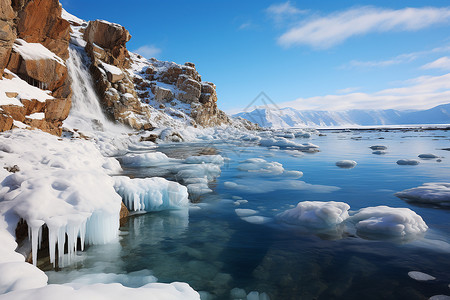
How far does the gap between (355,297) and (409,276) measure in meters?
1.08

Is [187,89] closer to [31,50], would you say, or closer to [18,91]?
[31,50]

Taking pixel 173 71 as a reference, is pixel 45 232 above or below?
below

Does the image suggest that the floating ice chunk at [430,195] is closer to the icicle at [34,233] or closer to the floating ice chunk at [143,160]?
the icicle at [34,233]

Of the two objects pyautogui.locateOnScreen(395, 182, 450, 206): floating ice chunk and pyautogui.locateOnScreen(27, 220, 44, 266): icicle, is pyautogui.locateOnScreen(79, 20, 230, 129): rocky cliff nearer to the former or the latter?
pyautogui.locateOnScreen(27, 220, 44, 266): icicle

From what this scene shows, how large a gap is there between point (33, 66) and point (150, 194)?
1358cm

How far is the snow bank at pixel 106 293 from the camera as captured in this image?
1804 millimetres

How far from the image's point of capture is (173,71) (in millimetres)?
58250

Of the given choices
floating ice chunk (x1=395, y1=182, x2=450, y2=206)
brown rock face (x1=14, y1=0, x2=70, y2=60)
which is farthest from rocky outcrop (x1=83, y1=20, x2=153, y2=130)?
floating ice chunk (x1=395, y1=182, x2=450, y2=206)

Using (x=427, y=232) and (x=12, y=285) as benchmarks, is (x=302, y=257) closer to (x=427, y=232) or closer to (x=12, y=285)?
(x=427, y=232)

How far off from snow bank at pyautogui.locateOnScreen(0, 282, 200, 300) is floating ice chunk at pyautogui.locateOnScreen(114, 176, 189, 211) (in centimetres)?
387

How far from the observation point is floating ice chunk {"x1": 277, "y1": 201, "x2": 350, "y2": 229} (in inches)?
205

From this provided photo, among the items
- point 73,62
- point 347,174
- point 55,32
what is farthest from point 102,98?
point 347,174

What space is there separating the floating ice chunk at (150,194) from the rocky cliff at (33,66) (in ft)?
26.6

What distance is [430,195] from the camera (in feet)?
22.3
